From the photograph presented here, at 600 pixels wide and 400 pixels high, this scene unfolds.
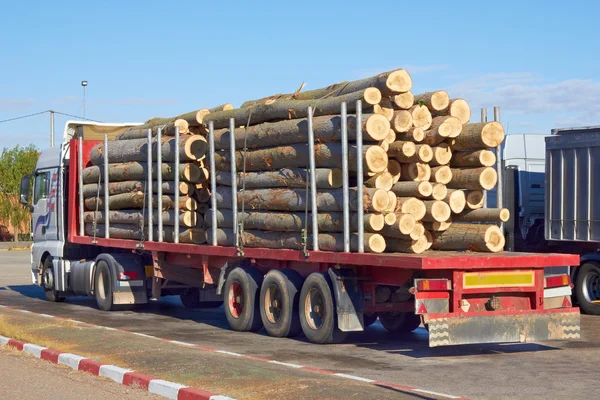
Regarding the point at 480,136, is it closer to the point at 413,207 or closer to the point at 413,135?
the point at 413,135

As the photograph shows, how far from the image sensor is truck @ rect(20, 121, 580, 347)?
40.8ft

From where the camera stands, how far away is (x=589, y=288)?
18.0 m

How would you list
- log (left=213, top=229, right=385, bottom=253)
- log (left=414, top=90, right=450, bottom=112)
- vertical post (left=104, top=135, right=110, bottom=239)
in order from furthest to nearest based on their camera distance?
vertical post (left=104, top=135, right=110, bottom=239) < log (left=414, top=90, right=450, bottom=112) < log (left=213, top=229, right=385, bottom=253)

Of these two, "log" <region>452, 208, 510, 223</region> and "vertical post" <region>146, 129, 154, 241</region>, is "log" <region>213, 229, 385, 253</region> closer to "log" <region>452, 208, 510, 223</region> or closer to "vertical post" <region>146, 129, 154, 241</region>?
"log" <region>452, 208, 510, 223</region>

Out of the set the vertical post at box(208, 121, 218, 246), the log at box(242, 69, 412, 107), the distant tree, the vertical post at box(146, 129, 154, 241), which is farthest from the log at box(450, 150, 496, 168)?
the distant tree

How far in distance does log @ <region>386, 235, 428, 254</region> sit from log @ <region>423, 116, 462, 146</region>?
4.16 feet

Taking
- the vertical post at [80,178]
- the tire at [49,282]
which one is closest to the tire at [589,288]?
the vertical post at [80,178]

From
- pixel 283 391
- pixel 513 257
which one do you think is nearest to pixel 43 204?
pixel 513 257

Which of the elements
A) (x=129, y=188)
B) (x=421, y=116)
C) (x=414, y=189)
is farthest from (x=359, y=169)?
(x=129, y=188)

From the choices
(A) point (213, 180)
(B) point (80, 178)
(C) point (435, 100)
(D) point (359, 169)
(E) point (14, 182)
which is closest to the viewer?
(D) point (359, 169)

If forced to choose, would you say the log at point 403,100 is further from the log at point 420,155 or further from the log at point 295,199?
the log at point 295,199

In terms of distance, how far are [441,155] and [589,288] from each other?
18.6 feet

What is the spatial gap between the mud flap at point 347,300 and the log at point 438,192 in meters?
1.44

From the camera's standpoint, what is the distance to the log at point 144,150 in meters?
17.1
